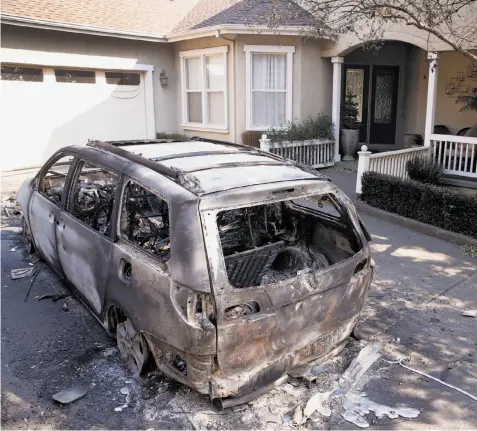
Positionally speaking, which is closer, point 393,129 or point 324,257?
point 324,257

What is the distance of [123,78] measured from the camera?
13516mm

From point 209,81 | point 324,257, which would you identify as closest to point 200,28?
point 209,81

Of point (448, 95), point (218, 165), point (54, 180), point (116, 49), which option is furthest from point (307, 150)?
point (218, 165)

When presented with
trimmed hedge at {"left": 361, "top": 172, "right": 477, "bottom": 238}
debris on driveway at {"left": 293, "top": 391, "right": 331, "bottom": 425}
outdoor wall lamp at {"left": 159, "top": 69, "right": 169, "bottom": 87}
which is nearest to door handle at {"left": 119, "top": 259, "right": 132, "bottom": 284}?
debris on driveway at {"left": 293, "top": 391, "right": 331, "bottom": 425}

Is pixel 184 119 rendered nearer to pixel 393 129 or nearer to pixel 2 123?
pixel 2 123

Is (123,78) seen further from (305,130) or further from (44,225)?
(44,225)

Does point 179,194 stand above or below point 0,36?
below

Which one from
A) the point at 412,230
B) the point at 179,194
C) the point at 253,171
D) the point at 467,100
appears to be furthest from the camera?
the point at 467,100

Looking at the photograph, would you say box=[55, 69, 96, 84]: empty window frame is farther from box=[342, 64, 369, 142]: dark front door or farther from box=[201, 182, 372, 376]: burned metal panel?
box=[201, 182, 372, 376]: burned metal panel

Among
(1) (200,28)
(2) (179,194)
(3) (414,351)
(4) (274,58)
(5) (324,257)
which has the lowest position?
(3) (414,351)

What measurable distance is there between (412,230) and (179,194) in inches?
215

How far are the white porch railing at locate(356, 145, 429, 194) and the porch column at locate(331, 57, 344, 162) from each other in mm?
2790

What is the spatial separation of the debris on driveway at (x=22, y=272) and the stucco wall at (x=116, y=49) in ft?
24.6

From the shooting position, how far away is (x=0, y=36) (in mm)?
10945
